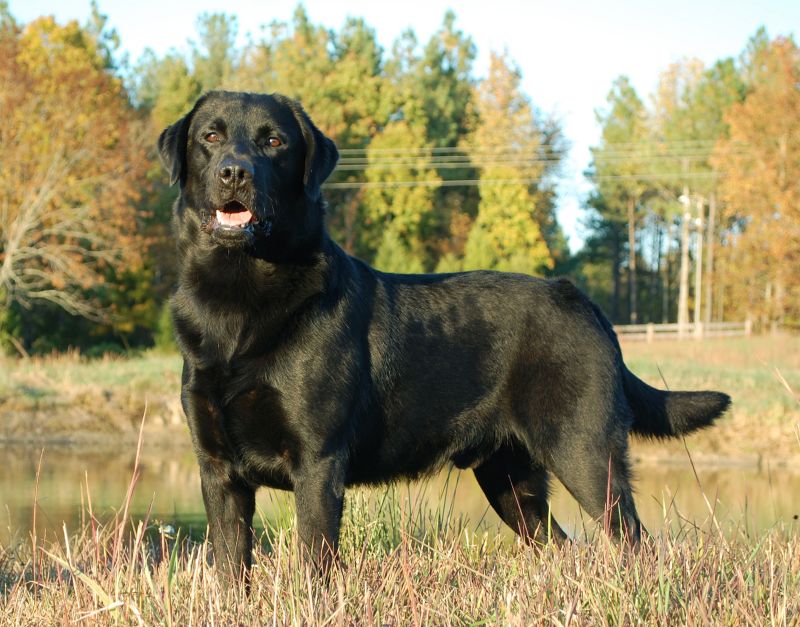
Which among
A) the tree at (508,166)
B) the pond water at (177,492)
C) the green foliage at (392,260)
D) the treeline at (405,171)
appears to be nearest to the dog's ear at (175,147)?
the pond water at (177,492)

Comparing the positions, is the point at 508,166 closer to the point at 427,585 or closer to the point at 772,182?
the point at 772,182

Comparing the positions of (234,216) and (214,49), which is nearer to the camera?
(234,216)

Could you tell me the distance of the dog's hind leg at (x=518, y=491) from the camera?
212 inches

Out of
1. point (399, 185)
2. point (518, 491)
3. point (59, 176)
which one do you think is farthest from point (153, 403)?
point (399, 185)

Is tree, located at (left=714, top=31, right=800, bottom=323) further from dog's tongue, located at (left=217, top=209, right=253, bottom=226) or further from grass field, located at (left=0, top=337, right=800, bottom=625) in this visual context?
dog's tongue, located at (left=217, top=209, right=253, bottom=226)

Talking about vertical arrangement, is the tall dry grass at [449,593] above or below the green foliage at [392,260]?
below

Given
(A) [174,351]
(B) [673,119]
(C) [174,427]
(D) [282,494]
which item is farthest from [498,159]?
(D) [282,494]

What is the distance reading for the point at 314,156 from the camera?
4621mm

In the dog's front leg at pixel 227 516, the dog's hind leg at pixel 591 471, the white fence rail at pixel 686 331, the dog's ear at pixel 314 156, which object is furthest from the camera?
the white fence rail at pixel 686 331

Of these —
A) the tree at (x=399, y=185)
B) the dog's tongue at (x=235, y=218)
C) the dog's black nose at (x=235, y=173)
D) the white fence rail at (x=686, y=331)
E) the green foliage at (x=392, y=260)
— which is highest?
the tree at (x=399, y=185)

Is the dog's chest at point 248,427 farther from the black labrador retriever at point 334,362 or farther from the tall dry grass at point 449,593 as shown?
the tall dry grass at point 449,593

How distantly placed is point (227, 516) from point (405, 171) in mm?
43597

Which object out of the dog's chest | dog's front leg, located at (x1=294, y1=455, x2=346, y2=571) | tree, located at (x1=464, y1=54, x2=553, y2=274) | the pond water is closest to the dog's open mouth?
the dog's chest

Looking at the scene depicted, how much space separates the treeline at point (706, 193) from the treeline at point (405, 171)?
126 millimetres
